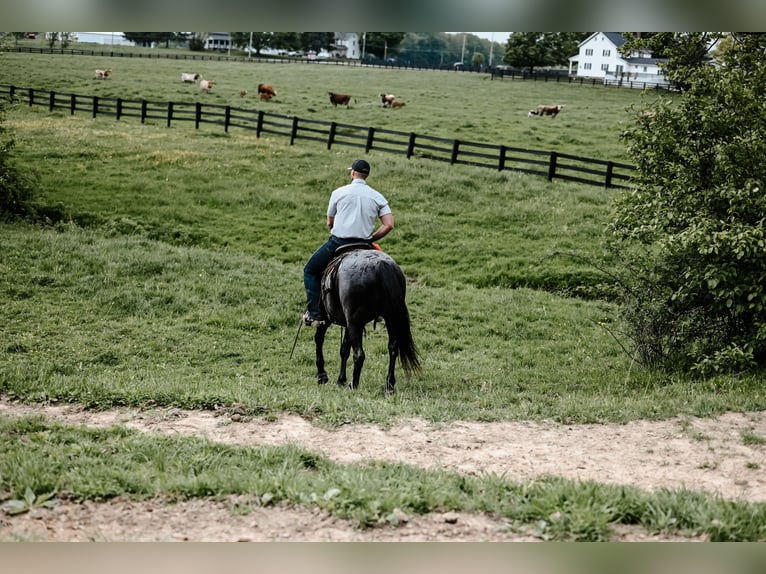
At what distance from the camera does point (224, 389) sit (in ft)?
28.8

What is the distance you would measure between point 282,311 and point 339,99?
28180 millimetres

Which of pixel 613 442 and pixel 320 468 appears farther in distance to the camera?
pixel 613 442

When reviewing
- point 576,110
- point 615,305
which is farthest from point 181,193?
point 576,110

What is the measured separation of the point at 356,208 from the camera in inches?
371

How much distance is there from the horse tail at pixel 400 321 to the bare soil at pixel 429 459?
2.07 m

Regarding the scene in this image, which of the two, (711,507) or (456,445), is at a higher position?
(711,507)

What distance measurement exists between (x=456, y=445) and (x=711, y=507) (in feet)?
8.50

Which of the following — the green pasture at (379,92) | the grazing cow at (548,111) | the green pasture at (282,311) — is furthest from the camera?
the grazing cow at (548,111)

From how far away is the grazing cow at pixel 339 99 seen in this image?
3937cm

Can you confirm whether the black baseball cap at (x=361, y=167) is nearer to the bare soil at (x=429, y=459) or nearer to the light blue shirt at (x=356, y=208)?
the light blue shirt at (x=356, y=208)

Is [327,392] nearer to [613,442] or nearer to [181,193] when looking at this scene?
[613,442]

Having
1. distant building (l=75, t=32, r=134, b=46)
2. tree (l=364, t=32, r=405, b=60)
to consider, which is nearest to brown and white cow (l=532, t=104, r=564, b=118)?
tree (l=364, t=32, r=405, b=60)

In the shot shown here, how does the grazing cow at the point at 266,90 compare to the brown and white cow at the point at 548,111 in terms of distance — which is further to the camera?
the grazing cow at the point at 266,90

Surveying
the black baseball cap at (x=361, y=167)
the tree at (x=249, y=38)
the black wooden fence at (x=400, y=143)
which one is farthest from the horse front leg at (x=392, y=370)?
the black wooden fence at (x=400, y=143)
